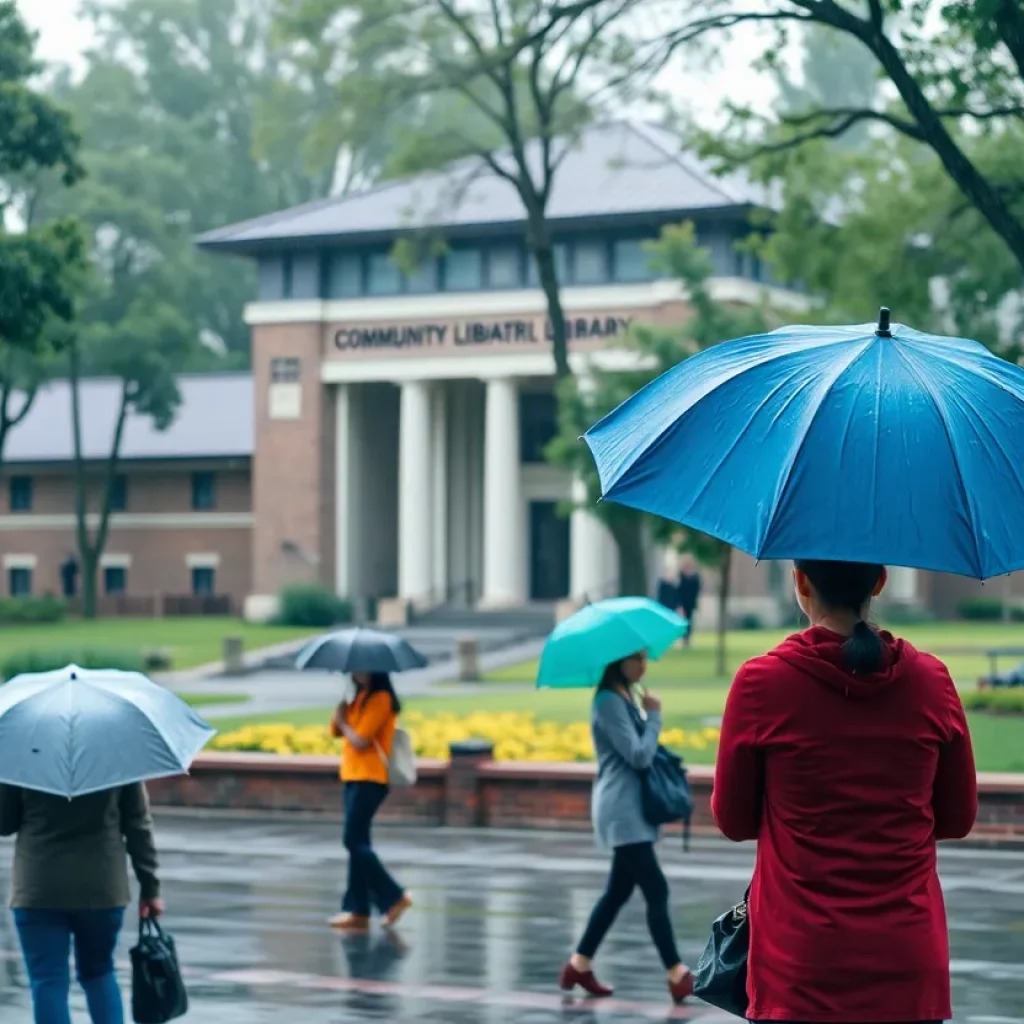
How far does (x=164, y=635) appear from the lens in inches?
1960

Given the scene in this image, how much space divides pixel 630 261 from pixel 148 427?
18.6 metres

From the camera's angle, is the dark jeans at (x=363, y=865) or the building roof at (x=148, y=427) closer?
the dark jeans at (x=363, y=865)

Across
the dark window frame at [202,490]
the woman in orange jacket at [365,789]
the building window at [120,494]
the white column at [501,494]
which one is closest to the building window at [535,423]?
the white column at [501,494]

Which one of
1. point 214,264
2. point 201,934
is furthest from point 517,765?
point 214,264

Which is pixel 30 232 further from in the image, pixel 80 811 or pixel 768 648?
pixel 80 811

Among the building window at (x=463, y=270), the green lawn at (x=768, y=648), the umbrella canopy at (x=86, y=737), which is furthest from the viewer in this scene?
the building window at (x=463, y=270)

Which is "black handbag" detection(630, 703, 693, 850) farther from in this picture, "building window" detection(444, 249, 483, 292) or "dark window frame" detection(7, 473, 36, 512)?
"dark window frame" detection(7, 473, 36, 512)

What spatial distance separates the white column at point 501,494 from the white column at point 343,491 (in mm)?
3827

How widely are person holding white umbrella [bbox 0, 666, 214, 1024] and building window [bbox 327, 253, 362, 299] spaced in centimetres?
4802

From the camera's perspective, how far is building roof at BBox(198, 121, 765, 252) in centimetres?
5066

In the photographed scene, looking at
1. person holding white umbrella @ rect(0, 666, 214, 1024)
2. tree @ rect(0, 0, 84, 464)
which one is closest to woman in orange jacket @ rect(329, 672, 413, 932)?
person holding white umbrella @ rect(0, 666, 214, 1024)

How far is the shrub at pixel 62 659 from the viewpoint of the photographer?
28748 millimetres

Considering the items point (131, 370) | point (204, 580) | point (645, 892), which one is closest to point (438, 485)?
point (204, 580)

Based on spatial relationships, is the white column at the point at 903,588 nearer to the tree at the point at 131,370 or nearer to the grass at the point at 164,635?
the grass at the point at 164,635
